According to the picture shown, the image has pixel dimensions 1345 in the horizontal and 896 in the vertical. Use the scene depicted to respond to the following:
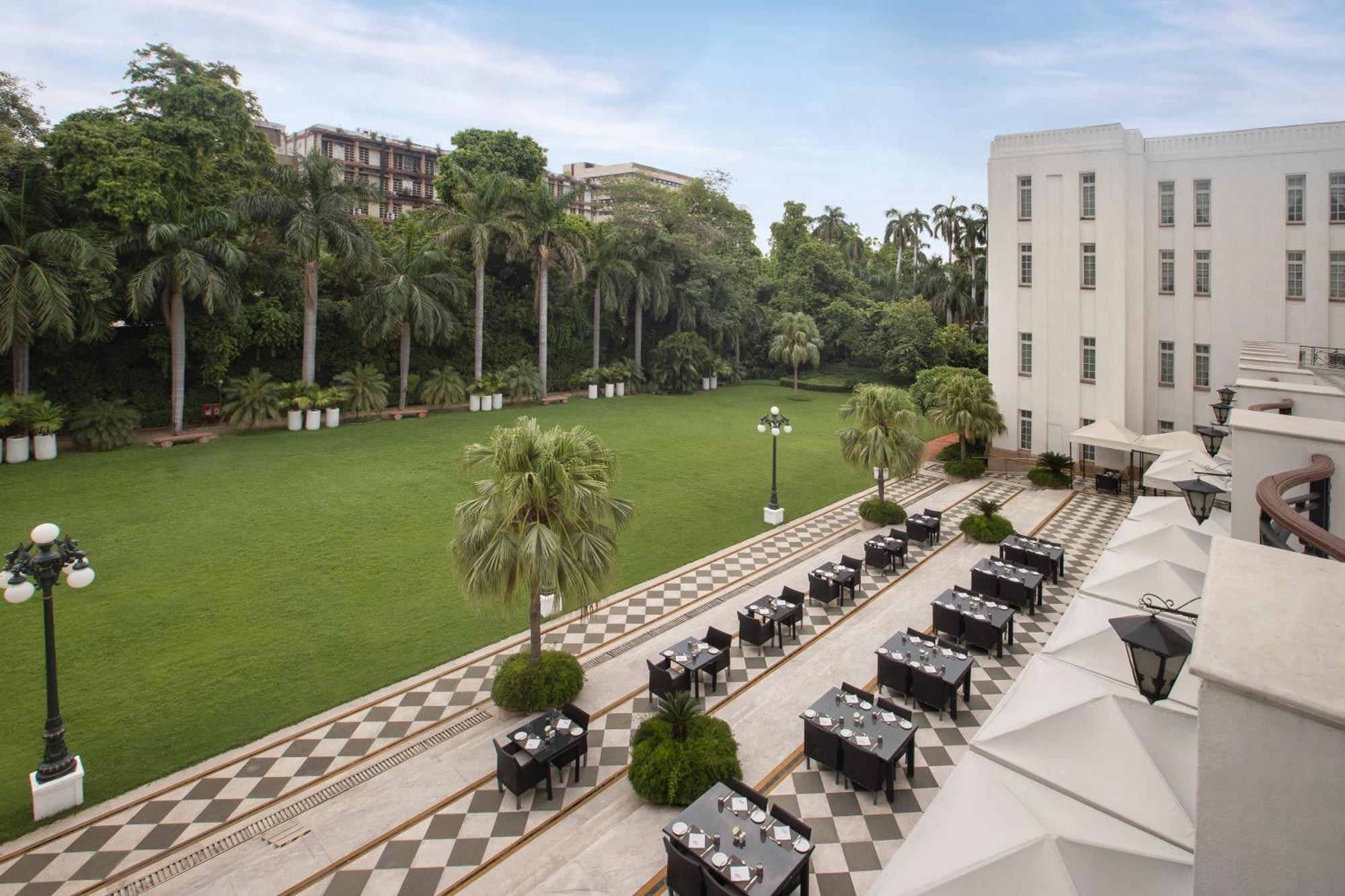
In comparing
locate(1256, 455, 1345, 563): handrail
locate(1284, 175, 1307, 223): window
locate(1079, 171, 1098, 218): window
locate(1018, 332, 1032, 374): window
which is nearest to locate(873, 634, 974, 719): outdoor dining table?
locate(1256, 455, 1345, 563): handrail

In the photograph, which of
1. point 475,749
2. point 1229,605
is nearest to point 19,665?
point 475,749

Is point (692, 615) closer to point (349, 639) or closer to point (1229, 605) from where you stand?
point (349, 639)

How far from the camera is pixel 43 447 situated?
72.1ft

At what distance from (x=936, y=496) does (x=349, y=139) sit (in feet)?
224

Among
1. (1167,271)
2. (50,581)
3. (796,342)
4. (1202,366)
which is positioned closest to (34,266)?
(50,581)

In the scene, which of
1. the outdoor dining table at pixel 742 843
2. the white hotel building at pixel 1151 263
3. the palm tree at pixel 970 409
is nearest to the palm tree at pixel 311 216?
the palm tree at pixel 970 409

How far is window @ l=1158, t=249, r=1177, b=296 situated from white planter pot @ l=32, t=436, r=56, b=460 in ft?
131

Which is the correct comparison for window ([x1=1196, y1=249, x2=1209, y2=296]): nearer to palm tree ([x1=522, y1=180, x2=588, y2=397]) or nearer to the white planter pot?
palm tree ([x1=522, y1=180, x2=588, y2=397])

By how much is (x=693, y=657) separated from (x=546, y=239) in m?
30.1

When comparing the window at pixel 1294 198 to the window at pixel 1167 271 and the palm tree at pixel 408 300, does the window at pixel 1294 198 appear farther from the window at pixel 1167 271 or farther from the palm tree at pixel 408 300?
the palm tree at pixel 408 300

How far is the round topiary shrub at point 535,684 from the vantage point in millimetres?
A: 10438

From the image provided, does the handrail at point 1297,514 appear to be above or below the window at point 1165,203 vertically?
below

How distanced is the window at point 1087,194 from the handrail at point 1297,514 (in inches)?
928

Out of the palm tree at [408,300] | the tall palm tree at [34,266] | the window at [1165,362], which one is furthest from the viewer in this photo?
the palm tree at [408,300]
